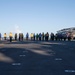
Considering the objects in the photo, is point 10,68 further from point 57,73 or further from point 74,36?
point 74,36

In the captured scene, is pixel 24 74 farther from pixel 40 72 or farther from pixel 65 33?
pixel 65 33

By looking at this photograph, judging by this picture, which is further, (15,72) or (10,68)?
(10,68)

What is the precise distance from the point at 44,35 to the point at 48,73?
46.2 metres

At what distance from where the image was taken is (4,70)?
1204cm

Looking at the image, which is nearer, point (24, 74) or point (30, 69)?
point (24, 74)

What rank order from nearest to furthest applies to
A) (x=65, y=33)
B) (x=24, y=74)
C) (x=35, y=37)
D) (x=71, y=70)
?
1. (x=24, y=74)
2. (x=71, y=70)
3. (x=65, y=33)
4. (x=35, y=37)

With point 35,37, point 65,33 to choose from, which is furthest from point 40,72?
point 35,37

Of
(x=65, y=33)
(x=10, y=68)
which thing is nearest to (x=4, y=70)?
(x=10, y=68)

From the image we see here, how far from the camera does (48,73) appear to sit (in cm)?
1121

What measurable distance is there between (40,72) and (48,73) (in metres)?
0.41

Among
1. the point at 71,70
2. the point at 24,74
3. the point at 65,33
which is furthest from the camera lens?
the point at 65,33

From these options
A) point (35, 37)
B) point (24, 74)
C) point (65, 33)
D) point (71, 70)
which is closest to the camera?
point (24, 74)

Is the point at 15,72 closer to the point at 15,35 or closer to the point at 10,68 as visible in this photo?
the point at 10,68

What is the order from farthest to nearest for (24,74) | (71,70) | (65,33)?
(65,33) < (71,70) < (24,74)
